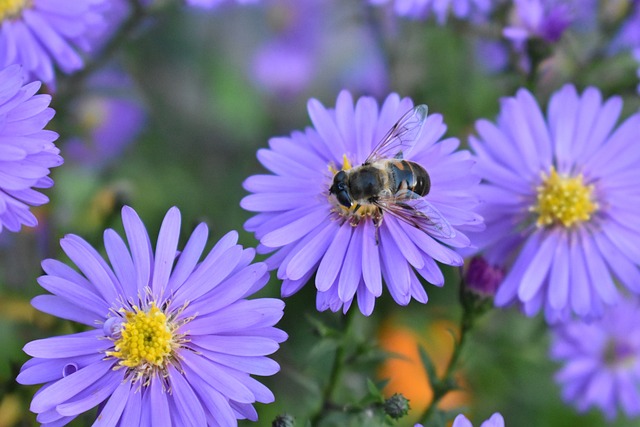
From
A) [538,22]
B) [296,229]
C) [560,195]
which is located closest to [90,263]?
[296,229]

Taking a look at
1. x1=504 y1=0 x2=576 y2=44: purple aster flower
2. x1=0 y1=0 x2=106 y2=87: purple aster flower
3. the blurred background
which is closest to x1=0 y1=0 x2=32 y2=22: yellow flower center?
x1=0 y1=0 x2=106 y2=87: purple aster flower

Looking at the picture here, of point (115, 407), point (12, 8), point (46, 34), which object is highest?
point (12, 8)

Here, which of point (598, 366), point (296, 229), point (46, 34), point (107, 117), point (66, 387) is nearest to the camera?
point (66, 387)

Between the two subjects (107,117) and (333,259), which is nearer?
(333,259)

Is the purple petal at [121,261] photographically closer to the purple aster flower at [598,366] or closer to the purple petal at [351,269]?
the purple petal at [351,269]

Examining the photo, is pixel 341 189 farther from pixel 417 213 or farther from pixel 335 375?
pixel 335 375

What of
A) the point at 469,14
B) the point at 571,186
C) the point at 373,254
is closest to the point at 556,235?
the point at 571,186
